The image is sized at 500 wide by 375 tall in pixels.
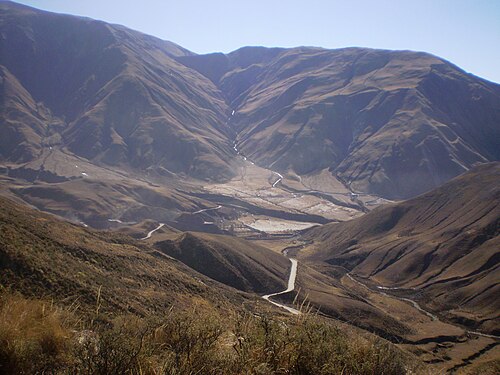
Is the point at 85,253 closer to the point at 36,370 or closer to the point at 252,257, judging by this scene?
the point at 36,370

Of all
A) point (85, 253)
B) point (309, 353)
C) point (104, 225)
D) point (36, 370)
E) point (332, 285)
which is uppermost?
point (309, 353)

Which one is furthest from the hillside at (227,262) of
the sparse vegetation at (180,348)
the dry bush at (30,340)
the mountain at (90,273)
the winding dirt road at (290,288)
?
the dry bush at (30,340)

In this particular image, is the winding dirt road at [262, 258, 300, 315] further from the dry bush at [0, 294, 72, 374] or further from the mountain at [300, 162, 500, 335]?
the dry bush at [0, 294, 72, 374]

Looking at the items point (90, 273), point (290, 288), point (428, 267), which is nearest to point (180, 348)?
point (90, 273)

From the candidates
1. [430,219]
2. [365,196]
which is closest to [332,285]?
[430,219]

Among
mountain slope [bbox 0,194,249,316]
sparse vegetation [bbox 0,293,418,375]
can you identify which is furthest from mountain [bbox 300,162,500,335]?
sparse vegetation [bbox 0,293,418,375]

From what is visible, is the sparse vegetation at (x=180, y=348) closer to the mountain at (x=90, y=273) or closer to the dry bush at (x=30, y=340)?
the dry bush at (x=30, y=340)
